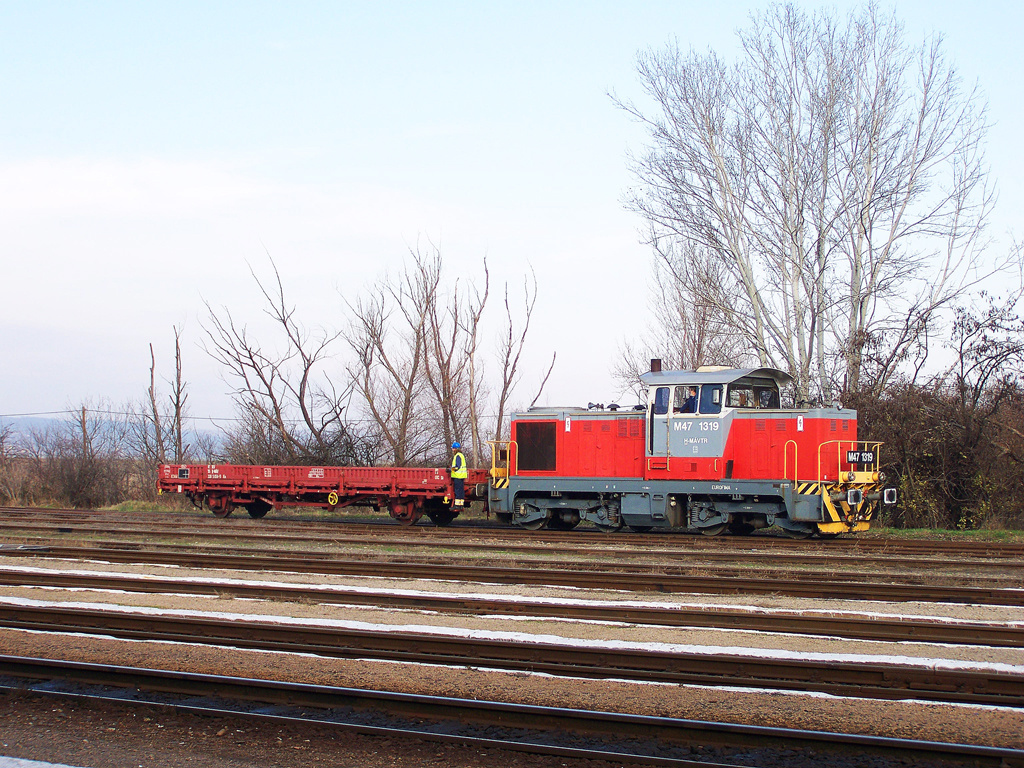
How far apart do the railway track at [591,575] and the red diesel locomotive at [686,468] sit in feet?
14.6

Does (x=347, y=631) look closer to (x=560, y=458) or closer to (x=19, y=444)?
(x=560, y=458)

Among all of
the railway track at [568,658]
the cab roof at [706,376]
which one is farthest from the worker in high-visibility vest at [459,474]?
the railway track at [568,658]

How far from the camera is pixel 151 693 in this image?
6270 millimetres

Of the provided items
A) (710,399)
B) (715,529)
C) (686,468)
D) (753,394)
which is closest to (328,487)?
(686,468)

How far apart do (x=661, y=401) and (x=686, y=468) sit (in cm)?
146

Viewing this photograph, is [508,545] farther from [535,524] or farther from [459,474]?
[459,474]

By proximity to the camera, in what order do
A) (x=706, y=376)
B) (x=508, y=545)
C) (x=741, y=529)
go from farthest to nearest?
(x=741, y=529) → (x=706, y=376) → (x=508, y=545)

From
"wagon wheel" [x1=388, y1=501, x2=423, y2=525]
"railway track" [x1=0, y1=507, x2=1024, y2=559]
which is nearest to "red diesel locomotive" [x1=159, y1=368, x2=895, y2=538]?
"wagon wheel" [x1=388, y1=501, x2=423, y2=525]

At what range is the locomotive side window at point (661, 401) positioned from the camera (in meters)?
17.0

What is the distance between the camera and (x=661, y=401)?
56.1 ft

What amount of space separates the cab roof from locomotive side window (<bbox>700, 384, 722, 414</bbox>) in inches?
5.5

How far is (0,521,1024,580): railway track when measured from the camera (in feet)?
42.5

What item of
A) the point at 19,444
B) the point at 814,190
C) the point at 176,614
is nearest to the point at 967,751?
the point at 176,614

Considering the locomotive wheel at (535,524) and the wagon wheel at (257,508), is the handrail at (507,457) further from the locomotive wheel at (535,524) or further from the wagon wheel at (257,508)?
the wagon wheel at (257,508)
